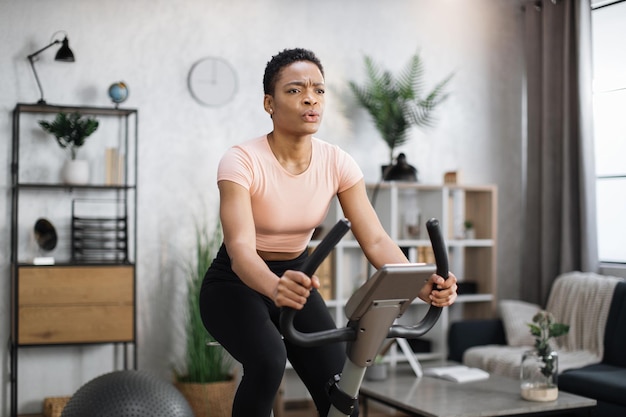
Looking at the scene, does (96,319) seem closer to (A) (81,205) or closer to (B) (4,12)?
(A) (81,205)

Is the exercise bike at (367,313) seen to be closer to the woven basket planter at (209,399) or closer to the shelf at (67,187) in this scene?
the woven basket planter at (209,399)

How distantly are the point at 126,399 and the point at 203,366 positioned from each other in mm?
1769

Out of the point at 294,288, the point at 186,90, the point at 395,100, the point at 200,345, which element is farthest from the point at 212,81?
the point at 294,288

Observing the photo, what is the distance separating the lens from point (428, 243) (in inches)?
215

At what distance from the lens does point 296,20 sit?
5410 millimetres

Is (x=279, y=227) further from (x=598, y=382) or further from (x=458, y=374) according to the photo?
(x=598, y=382)

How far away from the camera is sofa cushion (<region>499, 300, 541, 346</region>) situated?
16.9 feet

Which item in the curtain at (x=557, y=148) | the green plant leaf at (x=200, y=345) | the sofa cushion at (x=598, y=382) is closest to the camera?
the sofa cushion at (x=598, y=382)

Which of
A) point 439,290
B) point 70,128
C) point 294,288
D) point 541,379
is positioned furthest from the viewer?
point 70,128

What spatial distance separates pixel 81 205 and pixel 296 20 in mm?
1781

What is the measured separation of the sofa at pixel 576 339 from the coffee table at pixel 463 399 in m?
0.26

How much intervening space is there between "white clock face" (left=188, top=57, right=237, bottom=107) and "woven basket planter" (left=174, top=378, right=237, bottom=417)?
5.58 feet

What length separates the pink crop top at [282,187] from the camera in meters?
2.22

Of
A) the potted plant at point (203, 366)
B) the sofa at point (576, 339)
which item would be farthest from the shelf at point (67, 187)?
the sofa at point (576, 339)
